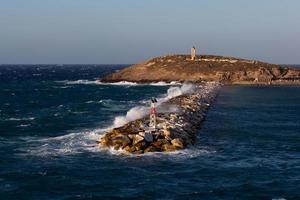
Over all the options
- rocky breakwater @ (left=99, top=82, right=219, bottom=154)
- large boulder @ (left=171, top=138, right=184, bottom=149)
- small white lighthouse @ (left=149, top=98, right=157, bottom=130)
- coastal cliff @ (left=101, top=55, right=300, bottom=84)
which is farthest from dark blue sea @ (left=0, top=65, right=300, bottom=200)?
coastal cliff @ (left=101, top=55, right=300, bottom=84)

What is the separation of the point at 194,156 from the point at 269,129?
49.0 feet

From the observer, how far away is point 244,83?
120 m

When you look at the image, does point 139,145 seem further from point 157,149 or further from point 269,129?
point 269,129

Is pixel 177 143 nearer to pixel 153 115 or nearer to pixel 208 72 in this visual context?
pixel 153 115

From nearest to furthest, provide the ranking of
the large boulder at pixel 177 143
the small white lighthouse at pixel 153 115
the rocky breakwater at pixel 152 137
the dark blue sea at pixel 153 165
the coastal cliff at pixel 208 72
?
the dark blue sea at pixel 153 165 < the rocky breakwater at pixel 152 137 < the large boulder at pixel 177 143 < the small white lighthouse at pixel 153 115 < the coastal cliff at pixel 208 72

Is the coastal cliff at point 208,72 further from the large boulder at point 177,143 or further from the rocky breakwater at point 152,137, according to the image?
the large boulder at point 177,143

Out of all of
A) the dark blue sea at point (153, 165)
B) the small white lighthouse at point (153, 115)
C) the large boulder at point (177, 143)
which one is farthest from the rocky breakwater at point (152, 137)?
the dark blue sea at point (153, 165)

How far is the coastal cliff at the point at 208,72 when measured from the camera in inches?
4970

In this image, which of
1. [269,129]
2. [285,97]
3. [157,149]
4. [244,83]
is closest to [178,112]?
[269,129]

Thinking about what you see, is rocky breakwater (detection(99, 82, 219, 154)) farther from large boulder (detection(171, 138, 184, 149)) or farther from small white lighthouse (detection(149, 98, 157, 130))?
small white lighthouse (detection(149, 98, 157, 130))

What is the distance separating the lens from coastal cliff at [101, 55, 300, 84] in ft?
414

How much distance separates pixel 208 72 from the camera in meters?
131

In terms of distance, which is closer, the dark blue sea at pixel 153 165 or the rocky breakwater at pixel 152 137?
the dark blue sea at pixel 153 165

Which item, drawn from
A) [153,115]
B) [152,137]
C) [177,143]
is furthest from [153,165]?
[153,115]
